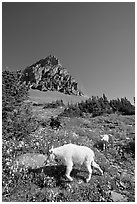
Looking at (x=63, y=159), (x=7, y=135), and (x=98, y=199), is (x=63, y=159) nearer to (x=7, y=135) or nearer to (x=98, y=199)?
(x=98, y=199)

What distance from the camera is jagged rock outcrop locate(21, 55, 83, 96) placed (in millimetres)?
118537

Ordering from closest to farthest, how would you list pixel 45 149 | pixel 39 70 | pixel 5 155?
pixel 5 155 < pixel 45 149 < pixel 39 70

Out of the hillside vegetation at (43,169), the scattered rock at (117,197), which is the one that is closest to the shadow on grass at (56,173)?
the hillside vegetation at (43,169)

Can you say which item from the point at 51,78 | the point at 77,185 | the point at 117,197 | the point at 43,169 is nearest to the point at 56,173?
the point at 43,169

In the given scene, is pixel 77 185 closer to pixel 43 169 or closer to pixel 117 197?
pixel 117 197

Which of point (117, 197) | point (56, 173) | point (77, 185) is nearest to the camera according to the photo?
point (117, 197)

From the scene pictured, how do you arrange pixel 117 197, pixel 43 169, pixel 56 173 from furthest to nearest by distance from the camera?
pixel 43 169
pixel 56 173
pixel 117 197

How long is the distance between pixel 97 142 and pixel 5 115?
242 inches

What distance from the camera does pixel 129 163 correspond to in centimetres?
1009

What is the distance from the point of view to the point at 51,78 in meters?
130

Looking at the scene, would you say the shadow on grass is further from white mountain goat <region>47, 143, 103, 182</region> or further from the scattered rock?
the scattered rock

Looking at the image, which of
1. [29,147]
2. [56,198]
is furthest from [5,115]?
[56,198]

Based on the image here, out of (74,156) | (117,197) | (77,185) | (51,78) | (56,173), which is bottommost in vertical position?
(117,197)

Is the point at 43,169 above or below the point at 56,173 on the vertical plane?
above
